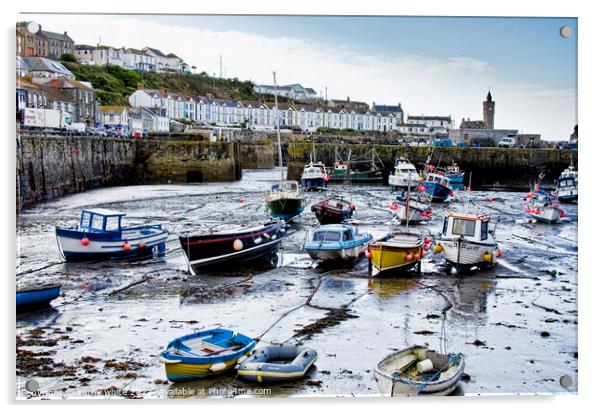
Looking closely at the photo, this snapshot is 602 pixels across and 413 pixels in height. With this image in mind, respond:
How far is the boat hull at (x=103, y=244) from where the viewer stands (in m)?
12.5

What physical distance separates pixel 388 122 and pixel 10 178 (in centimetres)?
4944

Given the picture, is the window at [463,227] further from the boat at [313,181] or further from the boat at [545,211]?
the boat at [313,181]

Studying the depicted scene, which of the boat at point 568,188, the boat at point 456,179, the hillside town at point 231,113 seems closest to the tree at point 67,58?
the hillside town at point 231,113

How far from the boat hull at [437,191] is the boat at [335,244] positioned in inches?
485

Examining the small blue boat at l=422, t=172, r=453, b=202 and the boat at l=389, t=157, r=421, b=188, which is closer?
the small blue boat at l=422, t=172, r=453, b=202

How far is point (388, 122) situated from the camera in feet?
181

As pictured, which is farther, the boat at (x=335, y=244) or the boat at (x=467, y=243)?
the boat at (x=335, y=244)

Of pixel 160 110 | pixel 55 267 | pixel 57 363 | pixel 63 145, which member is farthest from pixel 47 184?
pixel 160 110

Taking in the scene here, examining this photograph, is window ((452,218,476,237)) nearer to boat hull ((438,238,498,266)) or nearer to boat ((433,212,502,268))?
boat ((433,212,502,268))

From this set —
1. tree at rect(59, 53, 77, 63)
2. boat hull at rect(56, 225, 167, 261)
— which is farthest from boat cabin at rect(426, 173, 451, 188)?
tree at rect(59, 53, 77, 63)

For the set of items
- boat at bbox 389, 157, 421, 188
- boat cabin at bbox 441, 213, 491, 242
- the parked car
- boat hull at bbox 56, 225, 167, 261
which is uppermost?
the parked car

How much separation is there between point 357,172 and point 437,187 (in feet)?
34.4

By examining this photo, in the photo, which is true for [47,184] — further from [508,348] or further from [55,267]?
[508,348]

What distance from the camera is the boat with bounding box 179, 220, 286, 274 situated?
1186 cm
